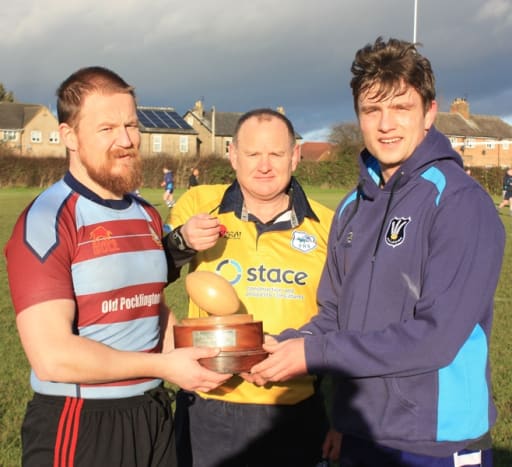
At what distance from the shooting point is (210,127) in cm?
8188

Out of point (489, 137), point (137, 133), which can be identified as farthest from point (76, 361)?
point (489, 137)

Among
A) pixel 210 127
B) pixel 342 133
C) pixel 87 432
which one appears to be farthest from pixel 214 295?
pixel 210 127

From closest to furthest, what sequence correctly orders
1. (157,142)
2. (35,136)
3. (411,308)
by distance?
(411,308) → (157,142) → (35,136)

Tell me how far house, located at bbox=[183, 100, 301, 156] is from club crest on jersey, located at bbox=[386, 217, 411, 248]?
255ft

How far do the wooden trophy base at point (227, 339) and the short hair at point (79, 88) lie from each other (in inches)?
42.9

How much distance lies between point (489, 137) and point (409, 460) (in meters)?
85.1

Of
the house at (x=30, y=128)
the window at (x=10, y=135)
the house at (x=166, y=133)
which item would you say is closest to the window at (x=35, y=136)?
the house at (x=30, y=128)

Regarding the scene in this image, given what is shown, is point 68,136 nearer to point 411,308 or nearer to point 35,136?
point 411,308

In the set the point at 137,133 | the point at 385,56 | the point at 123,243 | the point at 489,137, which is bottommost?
the point at 123,243

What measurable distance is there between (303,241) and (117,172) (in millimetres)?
1296

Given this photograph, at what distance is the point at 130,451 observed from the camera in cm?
275

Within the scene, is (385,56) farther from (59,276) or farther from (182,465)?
(182,465)

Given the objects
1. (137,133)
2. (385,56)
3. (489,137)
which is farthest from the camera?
(489,137)

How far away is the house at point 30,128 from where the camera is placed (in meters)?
73.0
